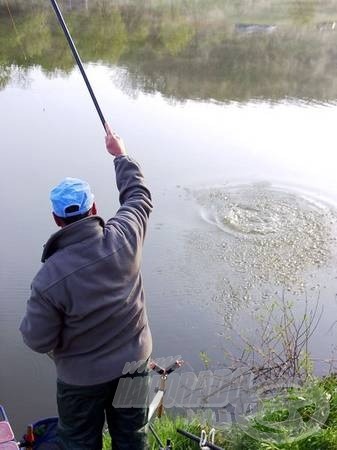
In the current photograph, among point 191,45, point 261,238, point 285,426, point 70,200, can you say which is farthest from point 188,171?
point 191,45

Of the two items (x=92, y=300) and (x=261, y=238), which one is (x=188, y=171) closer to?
(x=261, y=238)

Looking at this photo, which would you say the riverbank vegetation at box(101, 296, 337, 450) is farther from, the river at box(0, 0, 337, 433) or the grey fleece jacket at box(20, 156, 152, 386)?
the grey fleece jacket at box(20, 156, 152, 386)

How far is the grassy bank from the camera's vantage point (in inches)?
100.0

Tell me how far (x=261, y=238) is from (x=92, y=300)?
3874 mm

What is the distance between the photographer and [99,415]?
2182 mm

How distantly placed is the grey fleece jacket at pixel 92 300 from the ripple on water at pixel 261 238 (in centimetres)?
271

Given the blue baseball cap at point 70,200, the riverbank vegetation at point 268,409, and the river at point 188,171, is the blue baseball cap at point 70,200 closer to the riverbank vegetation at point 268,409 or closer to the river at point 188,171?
the riverbank vegetation at point 268,409

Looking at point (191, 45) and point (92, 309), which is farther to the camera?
point (191, 45)

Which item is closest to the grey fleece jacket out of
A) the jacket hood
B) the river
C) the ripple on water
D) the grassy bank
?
the jacket hood

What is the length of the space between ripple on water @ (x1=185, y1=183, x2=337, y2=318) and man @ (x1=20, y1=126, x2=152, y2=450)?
8.50 feet

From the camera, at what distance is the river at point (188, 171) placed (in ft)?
14.5

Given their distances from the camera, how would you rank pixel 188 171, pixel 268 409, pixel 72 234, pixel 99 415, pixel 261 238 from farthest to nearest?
pixel 188 171
pixel 261 238
pixel 268 409
pixel 99 415
pixel 72 234

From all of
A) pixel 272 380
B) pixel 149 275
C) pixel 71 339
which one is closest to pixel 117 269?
pixel 71 339

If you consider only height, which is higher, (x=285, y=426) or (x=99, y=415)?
(x=99, y=415)
